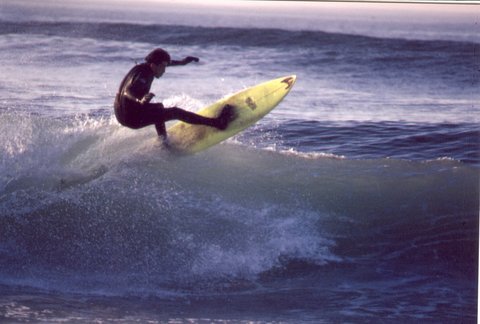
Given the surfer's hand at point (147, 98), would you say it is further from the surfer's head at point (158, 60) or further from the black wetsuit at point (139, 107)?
the surfer's head at point (158, 60)

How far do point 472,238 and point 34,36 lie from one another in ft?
7.80

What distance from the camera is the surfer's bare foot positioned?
3309mm

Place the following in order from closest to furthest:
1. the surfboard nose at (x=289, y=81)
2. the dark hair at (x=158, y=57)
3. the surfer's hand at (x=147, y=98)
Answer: the surfer's hand at (x=147, y=98) < the dark hair at (x=158, y=57) < the surfboard nose at (x=289, y=81)

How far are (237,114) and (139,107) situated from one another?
0.48 metres

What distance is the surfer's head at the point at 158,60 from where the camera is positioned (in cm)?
323

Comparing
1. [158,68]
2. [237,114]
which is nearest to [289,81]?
[237,114]

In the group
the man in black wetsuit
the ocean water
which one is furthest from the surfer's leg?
the ocean water

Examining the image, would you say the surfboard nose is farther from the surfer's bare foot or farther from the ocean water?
the surfer's bare foot

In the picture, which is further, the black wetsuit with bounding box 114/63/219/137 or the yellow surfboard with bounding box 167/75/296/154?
the yellow surfboard with bounding box 167/75/296/154

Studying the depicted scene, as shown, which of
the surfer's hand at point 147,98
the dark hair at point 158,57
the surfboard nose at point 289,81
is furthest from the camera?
the surfboard nose at point 289,81

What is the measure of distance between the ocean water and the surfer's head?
0.09 m

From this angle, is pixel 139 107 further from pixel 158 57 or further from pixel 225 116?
pixel 225 116

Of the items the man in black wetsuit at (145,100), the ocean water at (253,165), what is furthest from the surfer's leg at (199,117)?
the ocean water at (253,165)

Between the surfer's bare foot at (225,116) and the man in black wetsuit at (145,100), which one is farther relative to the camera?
the surfer's bare foot at (225,116)
